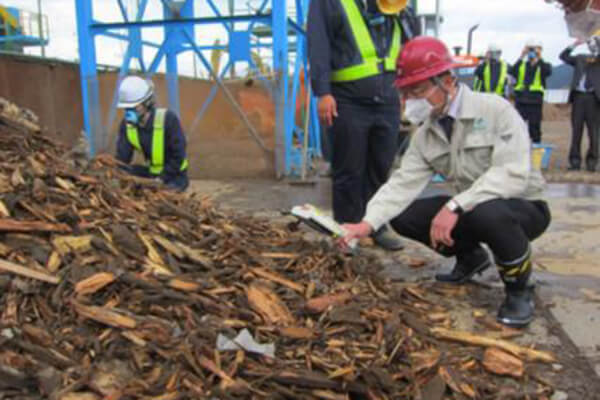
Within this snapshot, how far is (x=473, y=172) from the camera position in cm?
300

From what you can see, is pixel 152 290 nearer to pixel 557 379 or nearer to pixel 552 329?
pixel 557 379

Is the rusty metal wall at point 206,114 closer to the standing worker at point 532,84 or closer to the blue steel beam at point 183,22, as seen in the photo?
the blue steel beam at point 183,22

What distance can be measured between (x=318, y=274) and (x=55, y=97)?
7105mm

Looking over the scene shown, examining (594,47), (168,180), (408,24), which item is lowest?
(168,180)

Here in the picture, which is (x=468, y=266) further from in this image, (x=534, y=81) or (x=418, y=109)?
(x=534, y=81)

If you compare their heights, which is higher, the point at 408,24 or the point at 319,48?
the point at 408,24

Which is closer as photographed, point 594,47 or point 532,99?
point 594,47

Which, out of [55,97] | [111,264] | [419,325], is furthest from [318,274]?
[55,97]


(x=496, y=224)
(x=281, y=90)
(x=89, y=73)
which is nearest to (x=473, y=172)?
(x=496, y=224)

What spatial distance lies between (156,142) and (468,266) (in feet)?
9.36

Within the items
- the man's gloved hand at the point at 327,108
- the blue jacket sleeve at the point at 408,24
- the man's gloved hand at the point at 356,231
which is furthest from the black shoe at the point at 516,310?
the blue jacket sleeve at the point at 408,24

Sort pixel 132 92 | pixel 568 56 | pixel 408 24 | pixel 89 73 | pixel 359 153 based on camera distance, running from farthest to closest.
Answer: pixel 568 56, pixel 89 73, pixel 132 92, pixel 408 24, pixel 359 153

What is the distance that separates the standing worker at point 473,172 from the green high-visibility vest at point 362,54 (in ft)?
3.19

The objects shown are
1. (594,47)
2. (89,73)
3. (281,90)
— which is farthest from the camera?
(594,47)
